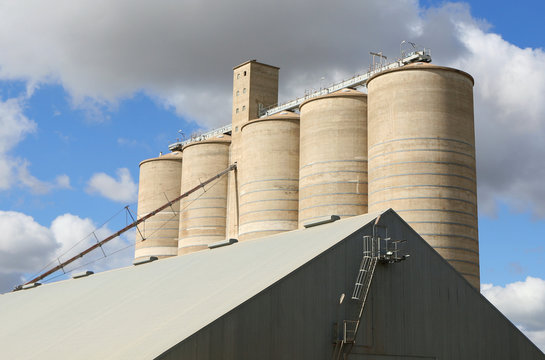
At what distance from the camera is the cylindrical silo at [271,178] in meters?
67.1

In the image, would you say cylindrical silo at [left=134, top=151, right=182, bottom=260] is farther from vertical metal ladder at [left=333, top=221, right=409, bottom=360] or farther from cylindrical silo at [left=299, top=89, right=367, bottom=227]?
vertical metal ladder at [left=333, top=221, right=409, bottom=360]

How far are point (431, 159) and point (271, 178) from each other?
1848 centimetres

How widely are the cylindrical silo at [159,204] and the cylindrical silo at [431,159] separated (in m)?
38.0

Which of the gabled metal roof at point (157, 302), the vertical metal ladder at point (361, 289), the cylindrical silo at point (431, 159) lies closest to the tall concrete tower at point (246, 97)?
the cylindrical silo at point (431, 159)

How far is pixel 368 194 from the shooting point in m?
57.6

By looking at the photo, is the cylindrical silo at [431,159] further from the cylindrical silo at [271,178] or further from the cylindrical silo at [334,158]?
the cylindrical silo at [271,178]

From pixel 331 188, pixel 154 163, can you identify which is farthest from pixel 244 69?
pixel 331 188

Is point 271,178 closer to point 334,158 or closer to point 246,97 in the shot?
point 334,158

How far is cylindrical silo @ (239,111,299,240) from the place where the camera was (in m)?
67.1

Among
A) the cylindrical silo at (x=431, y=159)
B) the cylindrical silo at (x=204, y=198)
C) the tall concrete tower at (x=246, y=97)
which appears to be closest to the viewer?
the cylindrical silo at (x=431, y=159)

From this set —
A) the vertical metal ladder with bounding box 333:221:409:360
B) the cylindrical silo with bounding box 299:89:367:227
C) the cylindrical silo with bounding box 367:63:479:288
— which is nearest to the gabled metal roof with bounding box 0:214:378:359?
the vertical metal ladder with bounding box 333:221:409:360

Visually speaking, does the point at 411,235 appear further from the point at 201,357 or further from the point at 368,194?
the point at 368,194

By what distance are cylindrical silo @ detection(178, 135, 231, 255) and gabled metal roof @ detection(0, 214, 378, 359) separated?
4106 cm

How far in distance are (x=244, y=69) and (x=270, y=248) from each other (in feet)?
176
